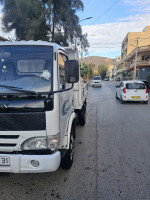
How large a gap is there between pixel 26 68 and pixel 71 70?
2.59 feet

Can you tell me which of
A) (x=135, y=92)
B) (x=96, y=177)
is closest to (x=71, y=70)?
(x=96, y=177)

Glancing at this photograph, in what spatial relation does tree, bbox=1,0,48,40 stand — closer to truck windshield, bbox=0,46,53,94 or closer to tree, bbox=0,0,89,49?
tree, bbox=0,0,89,49

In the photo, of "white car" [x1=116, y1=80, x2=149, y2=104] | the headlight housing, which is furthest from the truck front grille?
"white car" [x1=116, y1=80, x2=149, y2=104]

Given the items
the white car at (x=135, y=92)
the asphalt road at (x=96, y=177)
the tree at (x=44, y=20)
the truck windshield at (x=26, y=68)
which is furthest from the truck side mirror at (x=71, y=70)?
the tree at (x=44, y=20)

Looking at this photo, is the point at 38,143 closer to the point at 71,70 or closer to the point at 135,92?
the point at 71,70

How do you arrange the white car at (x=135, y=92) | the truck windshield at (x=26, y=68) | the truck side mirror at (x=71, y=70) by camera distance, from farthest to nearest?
the white car at (x=135, y=92), the truck side mirror at (x=71, y=70), the truck windshield at (x=26, y=68)

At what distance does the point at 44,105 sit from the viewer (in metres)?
2.24

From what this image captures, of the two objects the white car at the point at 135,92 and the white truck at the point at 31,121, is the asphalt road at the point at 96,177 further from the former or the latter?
the white car at the point at 135,92

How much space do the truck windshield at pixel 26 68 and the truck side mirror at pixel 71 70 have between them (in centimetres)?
28

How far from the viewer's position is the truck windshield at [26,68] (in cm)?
241

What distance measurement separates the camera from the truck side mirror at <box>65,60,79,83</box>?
2559mm

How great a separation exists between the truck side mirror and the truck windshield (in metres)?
0.28

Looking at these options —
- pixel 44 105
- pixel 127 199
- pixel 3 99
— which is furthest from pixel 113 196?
pixel 3 99

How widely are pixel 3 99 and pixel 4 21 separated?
17410mm
